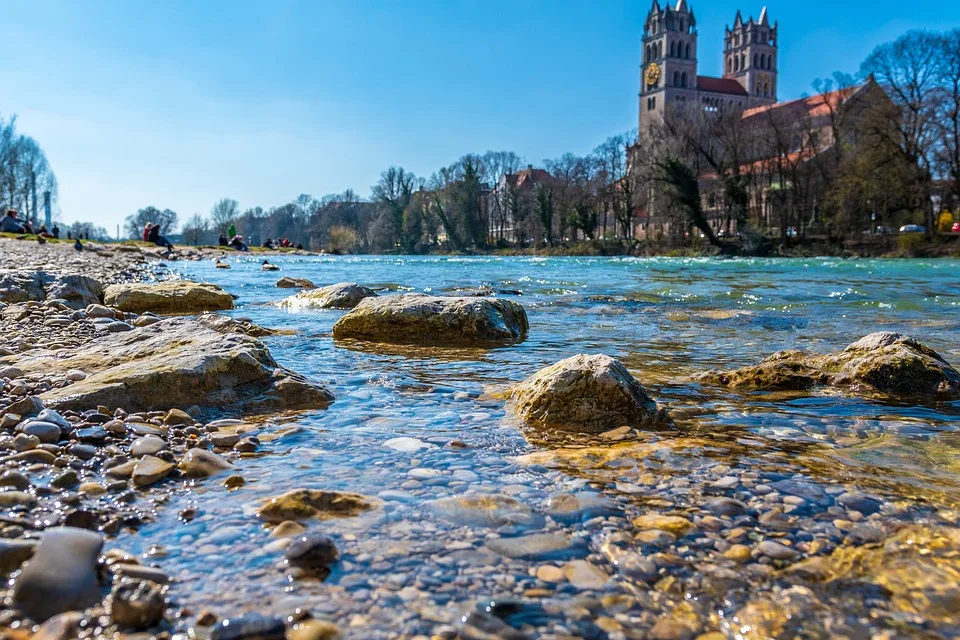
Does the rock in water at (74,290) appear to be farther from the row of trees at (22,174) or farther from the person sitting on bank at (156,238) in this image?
the row of trees at (22,174)

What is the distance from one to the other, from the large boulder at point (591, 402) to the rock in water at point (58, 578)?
7.88ft

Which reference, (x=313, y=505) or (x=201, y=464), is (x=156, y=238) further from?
(x=313, y=505)

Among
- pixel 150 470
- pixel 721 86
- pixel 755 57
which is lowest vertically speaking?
pixel 150 470

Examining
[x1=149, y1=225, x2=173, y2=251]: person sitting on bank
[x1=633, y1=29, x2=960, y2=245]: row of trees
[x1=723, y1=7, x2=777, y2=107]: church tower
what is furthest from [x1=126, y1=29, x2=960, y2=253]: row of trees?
[x1=723, y1=7, x2=777, y2=107]: church tower

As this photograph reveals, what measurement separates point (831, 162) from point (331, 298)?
175ft

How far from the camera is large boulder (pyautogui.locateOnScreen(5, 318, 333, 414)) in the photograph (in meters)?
3.98

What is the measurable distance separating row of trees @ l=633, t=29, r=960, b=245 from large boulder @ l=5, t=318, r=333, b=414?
45686 millimetres

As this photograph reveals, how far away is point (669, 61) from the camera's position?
117m

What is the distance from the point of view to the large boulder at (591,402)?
3918mm

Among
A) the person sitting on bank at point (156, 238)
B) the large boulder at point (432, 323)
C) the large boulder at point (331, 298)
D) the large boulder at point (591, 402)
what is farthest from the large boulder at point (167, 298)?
the person sitting on bank at point (156, 238)

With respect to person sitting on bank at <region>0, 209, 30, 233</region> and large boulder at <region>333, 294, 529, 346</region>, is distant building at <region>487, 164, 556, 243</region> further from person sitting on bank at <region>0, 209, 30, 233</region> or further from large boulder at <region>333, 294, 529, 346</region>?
large boulder at <region>333, 294, 529, 346</region>

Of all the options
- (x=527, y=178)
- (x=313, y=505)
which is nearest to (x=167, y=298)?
(x=313, y=505)

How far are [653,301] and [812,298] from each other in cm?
318

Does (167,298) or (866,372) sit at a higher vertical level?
(167,298)
